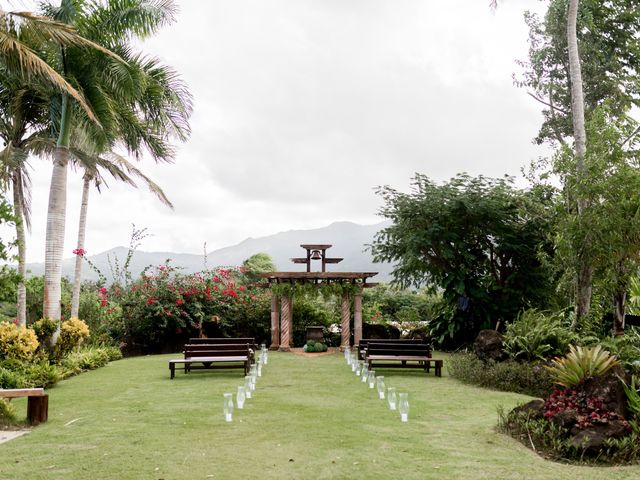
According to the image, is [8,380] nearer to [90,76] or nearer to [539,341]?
[90,76]

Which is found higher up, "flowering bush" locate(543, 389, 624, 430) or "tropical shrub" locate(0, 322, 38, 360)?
"tropical shrub" locate(0, 322, 38, 360)

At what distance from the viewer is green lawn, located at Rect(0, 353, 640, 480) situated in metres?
5.80

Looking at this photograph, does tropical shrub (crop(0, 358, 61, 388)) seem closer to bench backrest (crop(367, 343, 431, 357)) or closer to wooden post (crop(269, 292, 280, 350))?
bench backrest (crop(367, 343, 431, 357))

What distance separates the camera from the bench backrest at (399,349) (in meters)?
14.1

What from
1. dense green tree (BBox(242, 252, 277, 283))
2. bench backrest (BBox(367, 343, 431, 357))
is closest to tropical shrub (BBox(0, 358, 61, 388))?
bench backrest (BBox(367, 343, 431, 357))

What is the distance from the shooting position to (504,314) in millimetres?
19516

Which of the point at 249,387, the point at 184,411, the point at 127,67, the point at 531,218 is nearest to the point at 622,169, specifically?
the point at 531,218

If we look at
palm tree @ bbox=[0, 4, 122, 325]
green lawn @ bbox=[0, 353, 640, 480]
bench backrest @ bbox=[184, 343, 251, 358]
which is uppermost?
palm tree @ bbox=[0, 4, 122, 325]

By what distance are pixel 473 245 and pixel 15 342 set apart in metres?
14.3

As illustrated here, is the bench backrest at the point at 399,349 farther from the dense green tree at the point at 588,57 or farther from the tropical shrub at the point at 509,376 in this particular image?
the dense green tree at the point at 588,57

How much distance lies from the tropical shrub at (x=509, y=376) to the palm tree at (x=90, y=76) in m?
9.79

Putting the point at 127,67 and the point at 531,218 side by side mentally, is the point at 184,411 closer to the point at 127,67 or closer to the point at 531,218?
the point at 127,67

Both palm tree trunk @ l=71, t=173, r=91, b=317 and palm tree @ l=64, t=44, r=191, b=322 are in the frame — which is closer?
palm tree @ l=64, t=44, r=191, b=322

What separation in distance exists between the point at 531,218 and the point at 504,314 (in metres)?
3.36
